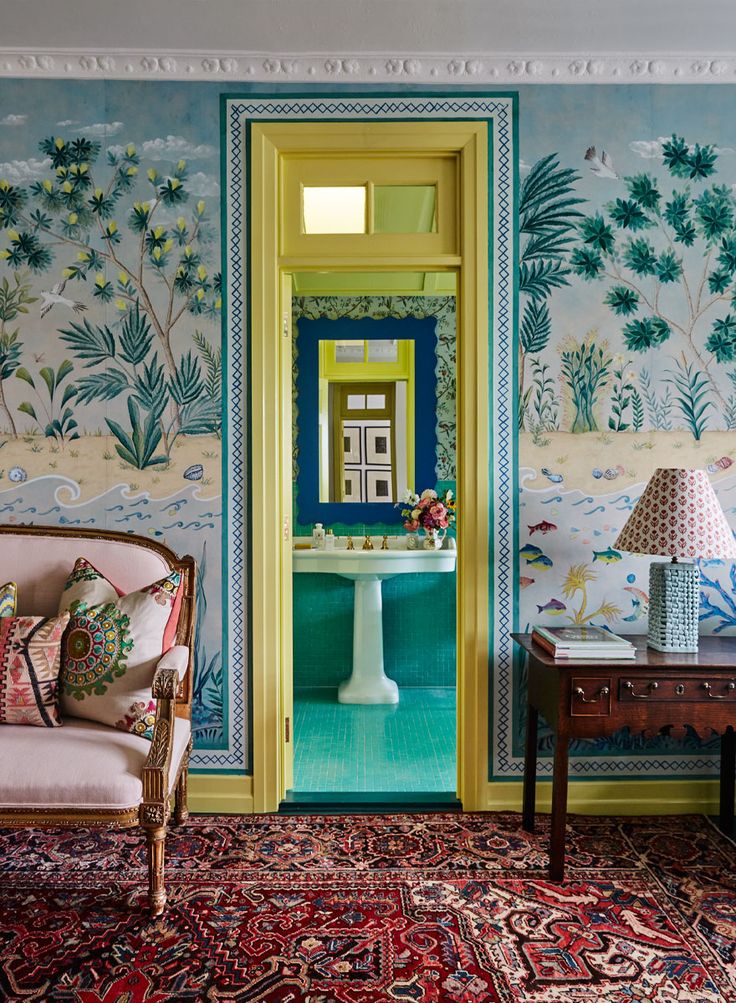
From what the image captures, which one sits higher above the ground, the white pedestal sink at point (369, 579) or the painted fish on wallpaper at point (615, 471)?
the painted fish on wallpaper at point (615, 471)

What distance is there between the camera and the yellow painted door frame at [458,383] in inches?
121

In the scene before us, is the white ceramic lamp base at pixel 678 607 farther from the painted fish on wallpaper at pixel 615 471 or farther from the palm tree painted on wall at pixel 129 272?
the palm tree painted on wall at pixel 129 272

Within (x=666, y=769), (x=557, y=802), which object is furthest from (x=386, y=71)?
(x=666, y=769)

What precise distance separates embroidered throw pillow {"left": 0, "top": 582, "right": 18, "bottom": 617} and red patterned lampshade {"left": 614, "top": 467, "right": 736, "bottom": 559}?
2.24 m

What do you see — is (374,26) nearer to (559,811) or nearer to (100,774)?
(100,774)

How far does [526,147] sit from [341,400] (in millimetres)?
2247

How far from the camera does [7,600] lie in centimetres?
268

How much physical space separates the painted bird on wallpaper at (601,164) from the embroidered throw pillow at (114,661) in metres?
2.45

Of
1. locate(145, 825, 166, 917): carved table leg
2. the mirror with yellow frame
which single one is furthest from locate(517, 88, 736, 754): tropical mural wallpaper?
the mirror with yellow frame

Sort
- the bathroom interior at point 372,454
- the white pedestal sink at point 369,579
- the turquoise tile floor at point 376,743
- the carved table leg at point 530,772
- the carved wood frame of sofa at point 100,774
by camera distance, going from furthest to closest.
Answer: the bathroom interior at point 372,454 → the white pedestal sink at point 369,579 → the turquoise tile floor at point 376,743 → the carved table leg at point 530,772 → the carved wood frame of sofa at point 100,774

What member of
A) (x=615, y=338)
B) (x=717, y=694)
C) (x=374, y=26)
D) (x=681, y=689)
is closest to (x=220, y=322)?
(x=374, y=26)

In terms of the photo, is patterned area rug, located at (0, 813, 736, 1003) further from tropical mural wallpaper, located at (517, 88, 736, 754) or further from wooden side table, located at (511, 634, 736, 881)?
tropical mural wallpaper, located at (517, 88, 736, 754)

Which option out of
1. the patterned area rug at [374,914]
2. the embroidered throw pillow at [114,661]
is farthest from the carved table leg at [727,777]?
the embroidered throw pillow at [114,661]

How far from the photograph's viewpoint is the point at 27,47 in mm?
3020
